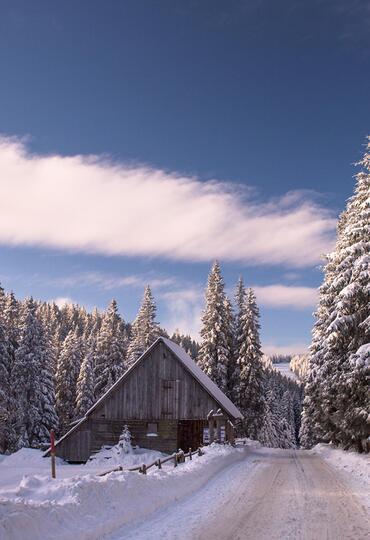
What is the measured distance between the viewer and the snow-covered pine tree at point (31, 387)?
154 ft

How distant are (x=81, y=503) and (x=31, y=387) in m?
40.6

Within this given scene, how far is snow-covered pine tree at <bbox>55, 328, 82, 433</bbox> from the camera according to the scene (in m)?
59.2

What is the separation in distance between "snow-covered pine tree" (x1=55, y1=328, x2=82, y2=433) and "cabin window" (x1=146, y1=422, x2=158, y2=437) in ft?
85.4

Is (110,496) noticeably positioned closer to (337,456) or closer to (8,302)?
(337,456)

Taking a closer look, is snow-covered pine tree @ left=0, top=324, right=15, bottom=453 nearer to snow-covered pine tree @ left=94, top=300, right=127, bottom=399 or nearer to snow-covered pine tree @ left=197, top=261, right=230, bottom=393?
snow-covered pine tree @ left=94, top=300, right=127, bottom=399

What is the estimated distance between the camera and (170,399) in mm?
33844

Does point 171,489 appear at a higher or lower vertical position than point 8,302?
lower

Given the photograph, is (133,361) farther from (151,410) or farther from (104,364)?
(151,410)

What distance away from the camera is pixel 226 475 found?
20.0 m

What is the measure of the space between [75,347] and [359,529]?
180ft

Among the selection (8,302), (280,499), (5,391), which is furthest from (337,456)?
(8,302)

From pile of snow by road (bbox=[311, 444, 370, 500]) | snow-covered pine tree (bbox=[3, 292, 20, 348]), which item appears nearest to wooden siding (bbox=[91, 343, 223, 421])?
pile of snow by road (bbox=[311, 444, 370, 500])

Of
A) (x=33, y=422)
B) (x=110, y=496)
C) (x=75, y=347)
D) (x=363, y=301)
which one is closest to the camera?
(x=110, y=496)

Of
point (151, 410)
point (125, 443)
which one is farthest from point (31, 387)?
point (151, 410)
